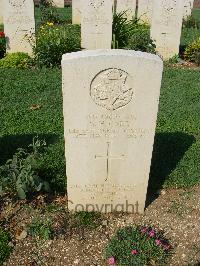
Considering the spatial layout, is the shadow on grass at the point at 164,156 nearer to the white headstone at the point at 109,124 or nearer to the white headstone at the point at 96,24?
the white headstone at the point at 109,124

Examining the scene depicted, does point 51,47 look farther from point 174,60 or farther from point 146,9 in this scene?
point 146,9

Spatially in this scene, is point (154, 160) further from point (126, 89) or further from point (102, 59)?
point (102, 59)

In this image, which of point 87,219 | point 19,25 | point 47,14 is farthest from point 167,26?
point 87,219

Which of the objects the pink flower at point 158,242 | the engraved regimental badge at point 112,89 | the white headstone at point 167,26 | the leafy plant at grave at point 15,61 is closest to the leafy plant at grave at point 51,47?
the leafy plant at grave at point 15,61

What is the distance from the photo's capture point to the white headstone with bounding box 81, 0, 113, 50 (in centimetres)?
1004

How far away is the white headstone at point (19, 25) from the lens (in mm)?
9680

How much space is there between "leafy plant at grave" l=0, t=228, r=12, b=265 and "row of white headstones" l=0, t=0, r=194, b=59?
23.4ft

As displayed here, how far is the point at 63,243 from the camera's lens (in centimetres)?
385

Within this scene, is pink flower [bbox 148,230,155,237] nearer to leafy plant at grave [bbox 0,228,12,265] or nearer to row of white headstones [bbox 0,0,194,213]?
row of white headstones [bbox 0,0,194,213]

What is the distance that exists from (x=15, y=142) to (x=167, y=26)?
6.75 metres

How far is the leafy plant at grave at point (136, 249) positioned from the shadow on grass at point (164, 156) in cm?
79

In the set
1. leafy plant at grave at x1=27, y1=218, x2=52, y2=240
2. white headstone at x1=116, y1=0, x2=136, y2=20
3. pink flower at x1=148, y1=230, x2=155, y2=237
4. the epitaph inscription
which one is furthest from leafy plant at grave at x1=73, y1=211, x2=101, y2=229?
white headstone at x1=116, y1=0, x2=136, y2=20

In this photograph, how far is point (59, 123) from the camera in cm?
628

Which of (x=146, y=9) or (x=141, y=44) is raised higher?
(x=146, y=9)
